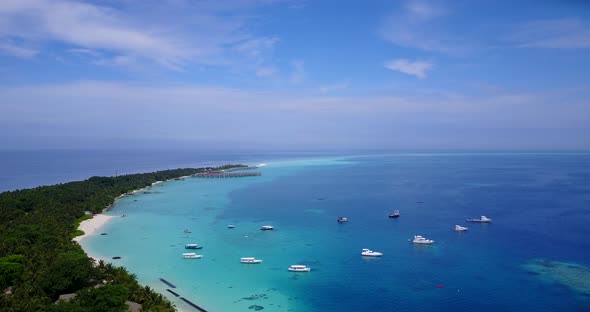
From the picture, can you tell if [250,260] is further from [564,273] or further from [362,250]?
[564,273]

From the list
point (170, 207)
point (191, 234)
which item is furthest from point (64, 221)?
point (170, 207)

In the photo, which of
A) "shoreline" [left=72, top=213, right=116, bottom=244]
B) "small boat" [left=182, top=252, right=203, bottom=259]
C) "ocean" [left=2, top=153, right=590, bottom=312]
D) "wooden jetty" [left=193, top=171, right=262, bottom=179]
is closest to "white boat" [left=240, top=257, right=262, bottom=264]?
"ocean" [left=2, top=153, right=590, bottom=312]

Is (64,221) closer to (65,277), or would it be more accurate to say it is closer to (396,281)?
(65,277)

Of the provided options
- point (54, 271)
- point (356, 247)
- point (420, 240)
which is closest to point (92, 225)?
point (54, 271)

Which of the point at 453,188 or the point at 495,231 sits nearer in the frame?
the point at 495,231

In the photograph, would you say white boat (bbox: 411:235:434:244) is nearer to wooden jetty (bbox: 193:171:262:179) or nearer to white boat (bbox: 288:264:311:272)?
white boat (bbox: 288:264:311:272)

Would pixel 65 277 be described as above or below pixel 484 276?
above
